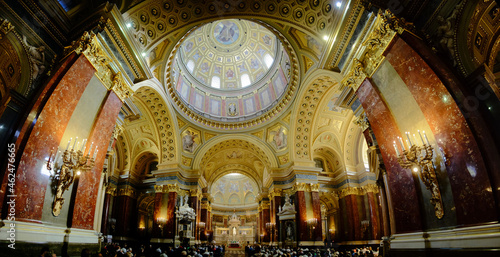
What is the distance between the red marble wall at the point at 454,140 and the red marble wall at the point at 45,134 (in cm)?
966

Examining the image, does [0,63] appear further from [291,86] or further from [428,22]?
[291,86]

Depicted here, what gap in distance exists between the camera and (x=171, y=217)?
58.6ft

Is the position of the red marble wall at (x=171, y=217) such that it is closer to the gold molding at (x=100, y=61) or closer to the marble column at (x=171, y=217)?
the marble column at (x=171, y=217)

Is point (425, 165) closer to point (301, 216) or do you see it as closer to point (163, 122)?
point (301, 216)

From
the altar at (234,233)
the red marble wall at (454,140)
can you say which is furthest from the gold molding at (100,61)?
the altar at (234,233)

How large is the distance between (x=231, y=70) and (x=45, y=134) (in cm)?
2064

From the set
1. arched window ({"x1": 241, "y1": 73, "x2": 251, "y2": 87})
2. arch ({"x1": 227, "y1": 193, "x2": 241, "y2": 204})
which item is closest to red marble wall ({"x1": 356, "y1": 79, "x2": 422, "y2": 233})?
arched window ({"x1": 241, "y1": 73, "x2": 251, "y2": 87})

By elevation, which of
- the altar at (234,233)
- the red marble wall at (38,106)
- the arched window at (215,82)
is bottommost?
the altar at (234,233)

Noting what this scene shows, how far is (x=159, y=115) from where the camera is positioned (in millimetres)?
17750

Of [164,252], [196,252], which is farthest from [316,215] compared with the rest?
[164,252]

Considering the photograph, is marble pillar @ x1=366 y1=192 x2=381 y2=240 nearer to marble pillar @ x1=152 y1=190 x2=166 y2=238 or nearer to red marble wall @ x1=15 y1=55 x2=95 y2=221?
marble pillar @ x1=152 y1=190 x2=166 y2=238

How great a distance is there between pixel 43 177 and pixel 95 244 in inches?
110

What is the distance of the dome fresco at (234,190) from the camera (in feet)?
133

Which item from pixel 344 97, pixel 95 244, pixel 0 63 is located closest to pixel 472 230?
pixel 344 97
